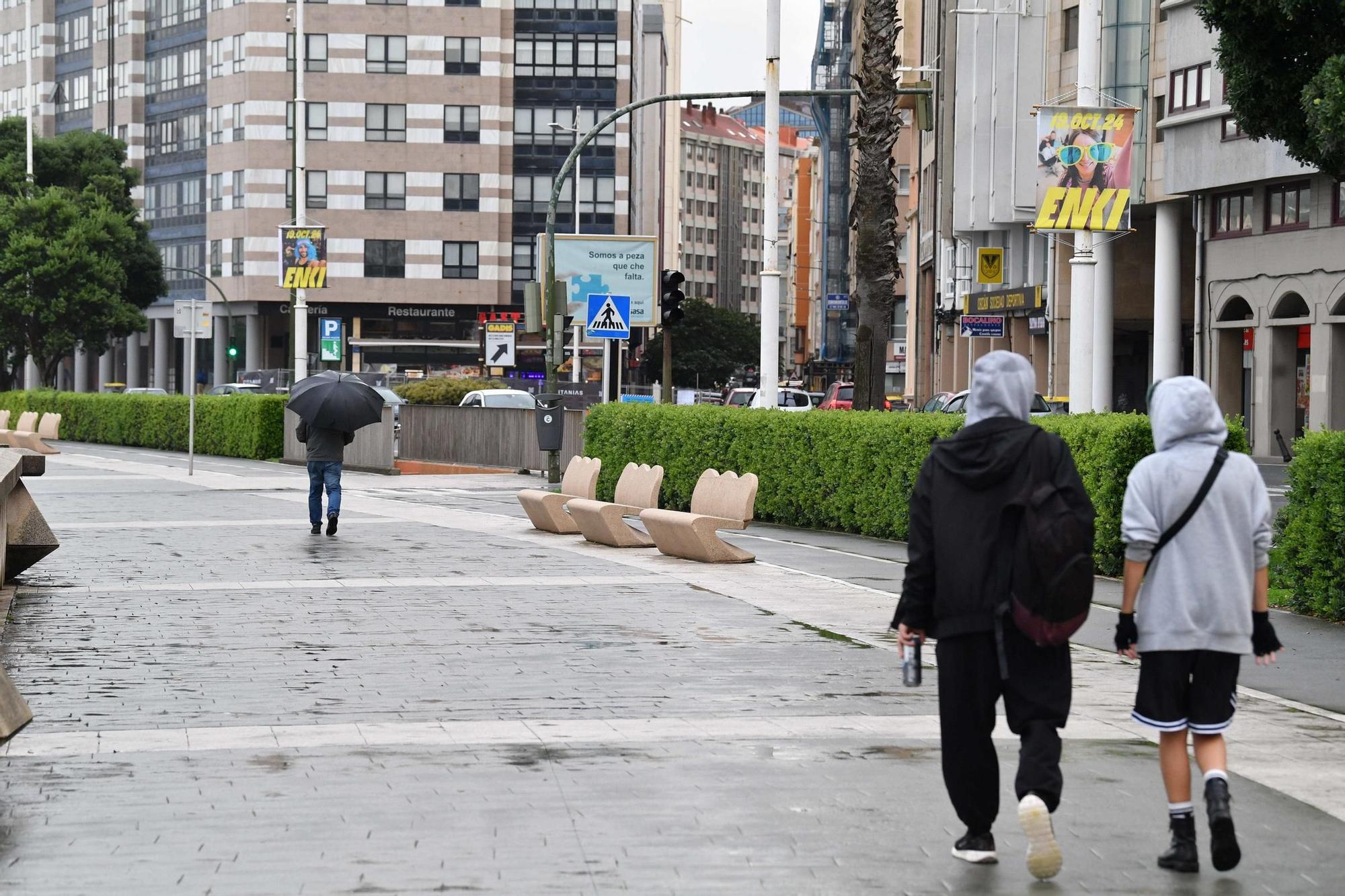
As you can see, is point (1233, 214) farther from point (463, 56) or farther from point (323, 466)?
point (463, 56)

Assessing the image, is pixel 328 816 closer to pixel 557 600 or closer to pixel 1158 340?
pixel 557 600

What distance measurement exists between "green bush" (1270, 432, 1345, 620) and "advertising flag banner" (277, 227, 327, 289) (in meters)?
29.0

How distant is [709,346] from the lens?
131 meters

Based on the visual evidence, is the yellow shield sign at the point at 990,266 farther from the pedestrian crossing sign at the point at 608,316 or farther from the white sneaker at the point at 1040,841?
the white sneaker at the point at 1040,841

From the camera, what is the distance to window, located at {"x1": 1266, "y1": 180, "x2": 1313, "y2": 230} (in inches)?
1688

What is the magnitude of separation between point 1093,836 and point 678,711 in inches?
116

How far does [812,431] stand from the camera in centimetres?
2130

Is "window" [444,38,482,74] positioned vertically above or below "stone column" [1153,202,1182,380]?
above

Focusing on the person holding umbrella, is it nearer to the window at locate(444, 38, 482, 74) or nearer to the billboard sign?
the billboard sign

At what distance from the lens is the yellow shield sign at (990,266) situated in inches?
2106

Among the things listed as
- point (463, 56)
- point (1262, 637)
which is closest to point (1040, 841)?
point (1262, 637)

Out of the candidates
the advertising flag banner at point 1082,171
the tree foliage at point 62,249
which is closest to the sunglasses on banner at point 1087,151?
the advertising flag banner at point 1082,171

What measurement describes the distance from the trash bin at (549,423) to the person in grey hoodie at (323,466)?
34.0 ft

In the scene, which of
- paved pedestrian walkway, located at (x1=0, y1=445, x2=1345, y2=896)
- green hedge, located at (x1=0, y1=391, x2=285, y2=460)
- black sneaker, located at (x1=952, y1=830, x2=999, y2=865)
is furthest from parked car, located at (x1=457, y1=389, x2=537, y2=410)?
black sneaker, located at (x1=952, y1=830, x2=999, y2=865)
